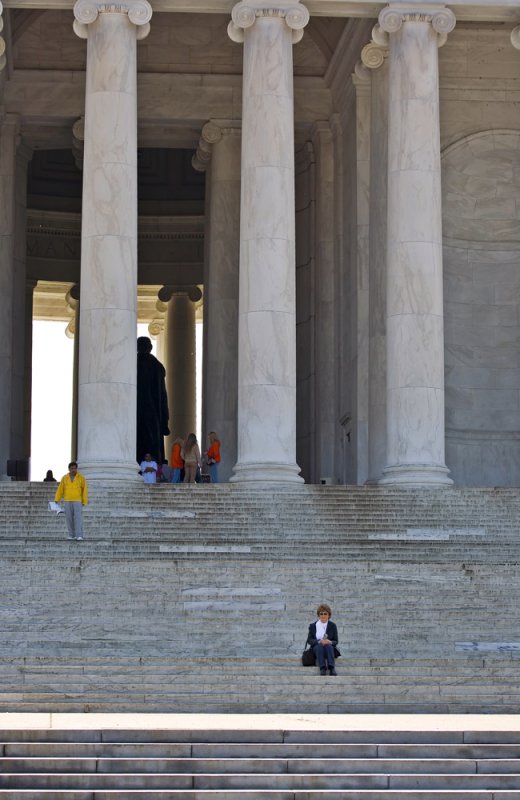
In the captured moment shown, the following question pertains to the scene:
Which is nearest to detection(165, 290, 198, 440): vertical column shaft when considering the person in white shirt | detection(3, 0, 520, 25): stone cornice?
the person in white shirt

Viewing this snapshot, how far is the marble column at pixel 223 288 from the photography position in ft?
292

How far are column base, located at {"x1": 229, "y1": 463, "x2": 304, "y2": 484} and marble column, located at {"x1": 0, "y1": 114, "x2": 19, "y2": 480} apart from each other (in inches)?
796

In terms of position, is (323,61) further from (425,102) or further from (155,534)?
(155,534)

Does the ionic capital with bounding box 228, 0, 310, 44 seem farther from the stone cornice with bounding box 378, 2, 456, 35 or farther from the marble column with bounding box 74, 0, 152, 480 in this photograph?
the marble column with bounding box 74, 0, 152, 480

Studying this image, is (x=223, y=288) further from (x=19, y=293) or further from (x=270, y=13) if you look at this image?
(x=270, y=13)

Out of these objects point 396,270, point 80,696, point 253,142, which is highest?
point 253,142

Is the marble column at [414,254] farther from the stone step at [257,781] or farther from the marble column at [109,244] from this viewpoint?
the stone step at [257,781]

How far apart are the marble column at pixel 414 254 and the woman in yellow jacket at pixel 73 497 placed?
15658 millimetres

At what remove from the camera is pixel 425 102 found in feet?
Result: 241

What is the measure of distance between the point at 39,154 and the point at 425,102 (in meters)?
46.6

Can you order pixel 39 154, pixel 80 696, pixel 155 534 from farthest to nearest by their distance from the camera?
1. pixel 39 154
2. pixel 155 534
3. pixel 80 696

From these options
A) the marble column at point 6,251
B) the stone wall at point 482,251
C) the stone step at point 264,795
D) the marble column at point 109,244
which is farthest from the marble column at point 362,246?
the stone step at point 264,795

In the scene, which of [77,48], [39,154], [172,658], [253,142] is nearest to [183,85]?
[77,48]

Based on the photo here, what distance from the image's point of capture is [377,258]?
79.4 meters
